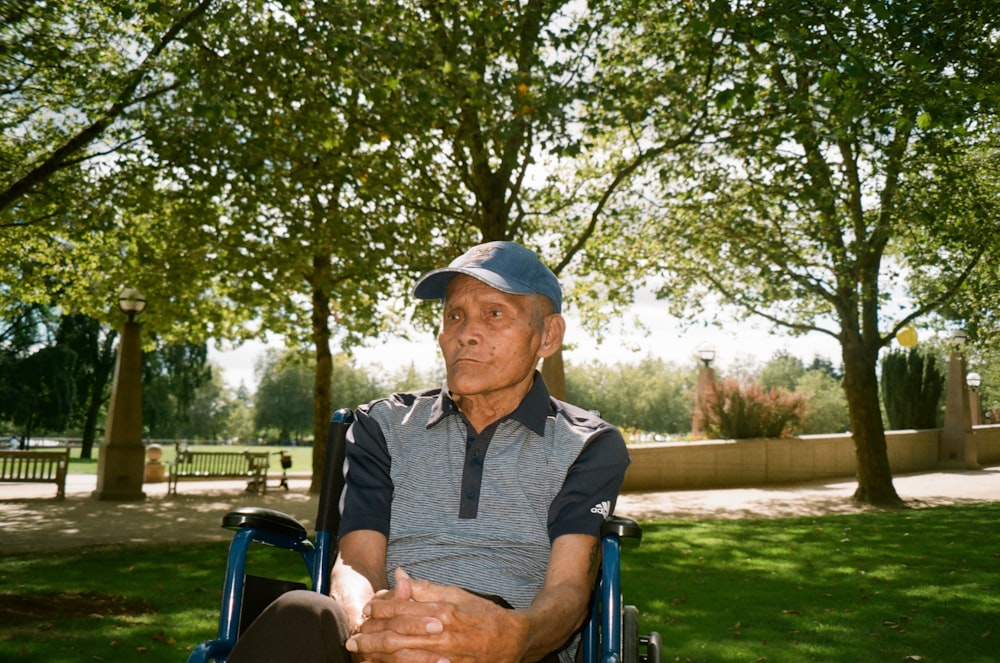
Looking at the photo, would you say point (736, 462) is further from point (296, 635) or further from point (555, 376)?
point (296, 635)

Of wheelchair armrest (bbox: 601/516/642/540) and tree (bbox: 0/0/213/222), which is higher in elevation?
tree (bbox: 0/0/213/222)

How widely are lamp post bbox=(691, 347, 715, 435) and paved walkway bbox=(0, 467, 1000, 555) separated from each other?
2.80m

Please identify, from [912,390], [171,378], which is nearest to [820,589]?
[912,390]

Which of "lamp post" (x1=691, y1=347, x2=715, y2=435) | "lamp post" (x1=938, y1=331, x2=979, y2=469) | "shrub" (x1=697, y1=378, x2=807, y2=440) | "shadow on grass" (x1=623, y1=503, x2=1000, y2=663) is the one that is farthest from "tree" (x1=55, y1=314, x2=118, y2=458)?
"shadow on grass" (x1=623, y1=503, x2=1000, y2=663)

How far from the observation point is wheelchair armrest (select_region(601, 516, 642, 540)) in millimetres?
2199

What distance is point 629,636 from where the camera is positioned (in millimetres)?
2465

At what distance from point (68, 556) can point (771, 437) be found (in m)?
13.7

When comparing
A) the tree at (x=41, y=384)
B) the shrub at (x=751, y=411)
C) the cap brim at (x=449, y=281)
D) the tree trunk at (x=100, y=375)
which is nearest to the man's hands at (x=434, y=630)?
the cap brim at (x=449, y=281)

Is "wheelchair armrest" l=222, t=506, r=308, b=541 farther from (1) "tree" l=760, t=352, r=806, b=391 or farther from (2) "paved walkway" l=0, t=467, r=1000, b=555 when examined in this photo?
(1) "tree" l=760, t=352, r=806, b=391

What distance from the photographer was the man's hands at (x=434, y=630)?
71.9 inches

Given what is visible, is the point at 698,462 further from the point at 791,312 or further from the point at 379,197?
the point at 379,197

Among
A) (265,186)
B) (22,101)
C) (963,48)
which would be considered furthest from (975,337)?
(22,101)

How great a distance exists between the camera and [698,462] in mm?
16500

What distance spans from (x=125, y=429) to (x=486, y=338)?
13463mm
